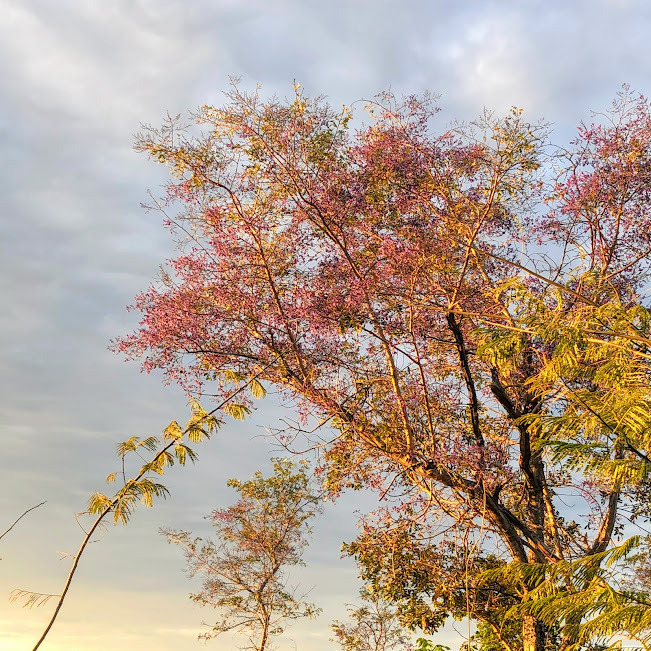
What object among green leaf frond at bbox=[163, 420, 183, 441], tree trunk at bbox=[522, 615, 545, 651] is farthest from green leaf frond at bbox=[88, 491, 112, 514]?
tree trunk at bbox=[522, 615, 545, 651]

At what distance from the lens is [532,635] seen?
1059cm

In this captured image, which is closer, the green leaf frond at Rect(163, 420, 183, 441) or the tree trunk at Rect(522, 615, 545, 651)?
the green leaf frond at Rect(163, 420, 183, 441)

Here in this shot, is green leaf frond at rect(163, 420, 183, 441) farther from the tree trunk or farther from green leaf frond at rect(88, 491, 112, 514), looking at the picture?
the tree trunk

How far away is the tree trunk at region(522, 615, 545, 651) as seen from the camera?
34.6 ft

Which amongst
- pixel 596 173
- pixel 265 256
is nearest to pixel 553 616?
pixel 265 256

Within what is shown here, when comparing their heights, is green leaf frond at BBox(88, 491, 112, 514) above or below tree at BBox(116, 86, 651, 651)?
below

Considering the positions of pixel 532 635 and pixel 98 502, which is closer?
pixel 98 502

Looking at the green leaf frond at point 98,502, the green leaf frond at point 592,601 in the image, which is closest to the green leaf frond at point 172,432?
the green leaf frond at point 98,502

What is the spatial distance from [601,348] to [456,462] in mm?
3147

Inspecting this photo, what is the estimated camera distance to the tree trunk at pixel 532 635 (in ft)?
34.6

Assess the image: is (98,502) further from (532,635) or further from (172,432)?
(532,635)

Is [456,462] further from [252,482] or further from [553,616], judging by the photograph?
[252,482]

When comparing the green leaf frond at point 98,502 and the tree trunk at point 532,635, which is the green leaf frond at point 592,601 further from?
the green leaf frond at point 98,502

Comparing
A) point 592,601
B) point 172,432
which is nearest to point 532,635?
point 592,601
